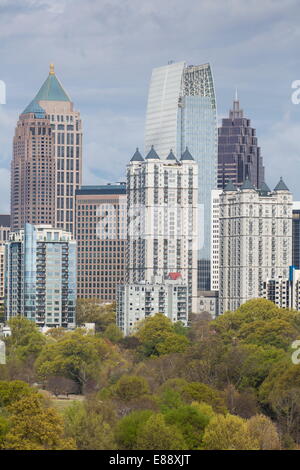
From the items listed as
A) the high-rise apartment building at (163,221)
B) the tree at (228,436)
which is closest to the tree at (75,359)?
the tree at (228,436)

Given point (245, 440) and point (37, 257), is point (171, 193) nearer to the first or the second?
point (37, 257)

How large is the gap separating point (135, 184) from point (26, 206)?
40086 millimetres

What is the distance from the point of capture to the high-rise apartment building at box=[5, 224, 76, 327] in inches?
4518

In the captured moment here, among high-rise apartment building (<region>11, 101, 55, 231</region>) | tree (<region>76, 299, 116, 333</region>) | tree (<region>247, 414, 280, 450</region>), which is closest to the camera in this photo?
tree (<region>247, 414, 280, 450</region>)

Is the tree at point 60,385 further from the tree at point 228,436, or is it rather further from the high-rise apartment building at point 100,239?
the high-rise apartment building at point 100,239

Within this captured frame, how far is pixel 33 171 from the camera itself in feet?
585

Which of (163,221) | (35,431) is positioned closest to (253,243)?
(163,221)

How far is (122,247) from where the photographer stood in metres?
166

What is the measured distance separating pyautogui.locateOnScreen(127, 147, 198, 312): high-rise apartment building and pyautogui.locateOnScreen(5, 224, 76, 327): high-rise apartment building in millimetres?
20015

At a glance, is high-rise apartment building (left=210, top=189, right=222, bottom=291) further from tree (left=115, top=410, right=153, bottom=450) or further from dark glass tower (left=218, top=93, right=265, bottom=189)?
tree (left=115, top=410, right=153, bottom=450)

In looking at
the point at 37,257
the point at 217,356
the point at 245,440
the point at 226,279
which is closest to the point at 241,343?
the point at 217,356

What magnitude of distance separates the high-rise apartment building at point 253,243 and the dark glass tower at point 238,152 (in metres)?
39.8

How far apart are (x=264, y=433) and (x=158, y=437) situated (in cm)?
484

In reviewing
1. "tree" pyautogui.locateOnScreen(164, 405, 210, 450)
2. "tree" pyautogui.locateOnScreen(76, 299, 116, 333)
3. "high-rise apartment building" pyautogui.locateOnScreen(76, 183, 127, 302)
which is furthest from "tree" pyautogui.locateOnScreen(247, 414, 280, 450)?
"high-rise apartment building" pyautogui.locateOnScreen(76, 183, 127, 302)
